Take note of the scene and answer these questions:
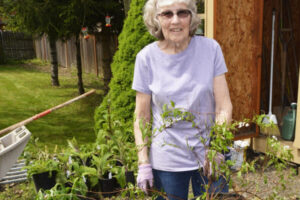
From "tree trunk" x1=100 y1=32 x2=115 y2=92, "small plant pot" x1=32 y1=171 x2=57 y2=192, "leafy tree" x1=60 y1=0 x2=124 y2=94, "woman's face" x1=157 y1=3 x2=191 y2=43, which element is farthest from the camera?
"tree trunk" x1=100 y1=32 x2=115 y2=92

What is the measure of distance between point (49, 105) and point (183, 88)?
835 centimetres

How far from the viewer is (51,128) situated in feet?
24.3

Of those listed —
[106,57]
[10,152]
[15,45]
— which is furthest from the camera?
[15,45]

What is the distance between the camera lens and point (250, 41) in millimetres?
4594

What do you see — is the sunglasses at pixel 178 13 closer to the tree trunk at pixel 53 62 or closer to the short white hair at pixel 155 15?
the short white hair at pixel 155 15

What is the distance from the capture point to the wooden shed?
432 cm

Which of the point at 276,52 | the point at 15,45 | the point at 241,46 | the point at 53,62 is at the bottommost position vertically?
the point at 53,62

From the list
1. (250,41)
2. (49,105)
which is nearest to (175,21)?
(250,41)

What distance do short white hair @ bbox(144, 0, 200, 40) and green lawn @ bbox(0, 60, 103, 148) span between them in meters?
4.76

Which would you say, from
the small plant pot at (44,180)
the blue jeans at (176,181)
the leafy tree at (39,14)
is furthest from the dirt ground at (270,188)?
the leafy tree at (39,14)

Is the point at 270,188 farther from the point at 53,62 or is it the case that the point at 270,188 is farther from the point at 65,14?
the point at 53,62

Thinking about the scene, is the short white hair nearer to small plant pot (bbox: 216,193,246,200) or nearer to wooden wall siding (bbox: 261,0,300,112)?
small plant pot (bbox: 216,193,246,200)

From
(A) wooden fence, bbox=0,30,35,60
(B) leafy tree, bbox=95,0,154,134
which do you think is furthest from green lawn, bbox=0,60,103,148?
(A) wooden fence, bbox=0,30,35,60

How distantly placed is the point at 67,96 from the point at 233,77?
713 centimetres
